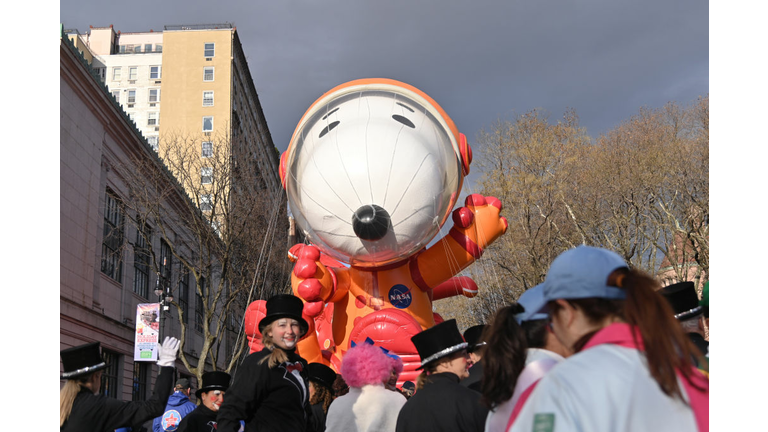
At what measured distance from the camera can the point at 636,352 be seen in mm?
1796

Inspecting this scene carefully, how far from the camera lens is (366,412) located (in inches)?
178

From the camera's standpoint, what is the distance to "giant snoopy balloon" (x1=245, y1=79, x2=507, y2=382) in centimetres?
723

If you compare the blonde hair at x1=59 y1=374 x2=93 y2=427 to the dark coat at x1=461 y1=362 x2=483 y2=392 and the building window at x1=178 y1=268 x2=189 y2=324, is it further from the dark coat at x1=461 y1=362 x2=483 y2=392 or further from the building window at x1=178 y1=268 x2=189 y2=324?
the building window at x1=178 y1=268 x2=189 y2=324

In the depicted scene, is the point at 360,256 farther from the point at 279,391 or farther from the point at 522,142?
the point at 522,142

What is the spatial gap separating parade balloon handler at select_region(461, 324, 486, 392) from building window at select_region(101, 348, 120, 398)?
17952 mm

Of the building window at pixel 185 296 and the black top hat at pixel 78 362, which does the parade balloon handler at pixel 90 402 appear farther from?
the building window at pixel 185 296

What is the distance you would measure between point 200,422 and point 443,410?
322 cm

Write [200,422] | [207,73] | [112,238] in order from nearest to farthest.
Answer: [200,422] → [112,238] → [207,73]

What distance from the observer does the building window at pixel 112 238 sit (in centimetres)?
2108

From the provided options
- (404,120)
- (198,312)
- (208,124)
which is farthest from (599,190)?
(208,124)

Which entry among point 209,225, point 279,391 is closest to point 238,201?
point 209,225

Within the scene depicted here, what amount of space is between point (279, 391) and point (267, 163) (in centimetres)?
4678

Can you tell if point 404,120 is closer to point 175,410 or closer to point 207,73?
point 175,410

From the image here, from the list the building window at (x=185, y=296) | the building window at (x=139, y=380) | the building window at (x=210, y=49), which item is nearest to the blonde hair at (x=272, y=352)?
the building window at (x=139, y=380)
